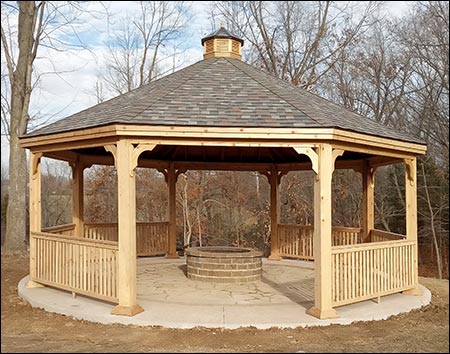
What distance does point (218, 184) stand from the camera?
22875 mm

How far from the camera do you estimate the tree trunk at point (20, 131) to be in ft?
50.3

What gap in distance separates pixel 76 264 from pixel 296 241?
21.5ft

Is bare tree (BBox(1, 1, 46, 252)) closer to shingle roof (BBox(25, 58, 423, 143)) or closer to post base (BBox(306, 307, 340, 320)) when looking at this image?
shingle roof (BBox(25, 58, 423, 143))

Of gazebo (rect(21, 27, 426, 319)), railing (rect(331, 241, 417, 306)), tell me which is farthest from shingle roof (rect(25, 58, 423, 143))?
railing (rect(331, 241, 417, 306))

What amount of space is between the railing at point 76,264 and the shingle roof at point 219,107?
1961mm

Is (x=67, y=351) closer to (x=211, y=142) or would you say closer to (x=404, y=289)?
(x=211, y=142)

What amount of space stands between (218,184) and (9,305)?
1514 centimetres

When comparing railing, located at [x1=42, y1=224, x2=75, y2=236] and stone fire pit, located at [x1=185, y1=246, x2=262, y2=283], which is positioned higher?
railing, located at [x1=42, y1=224, x2=75, y2=236]

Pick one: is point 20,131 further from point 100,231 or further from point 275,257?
point 275,257

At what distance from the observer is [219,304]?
7.95 m

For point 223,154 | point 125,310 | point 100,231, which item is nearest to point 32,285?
point 125,310

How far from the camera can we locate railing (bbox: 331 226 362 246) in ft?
38.2

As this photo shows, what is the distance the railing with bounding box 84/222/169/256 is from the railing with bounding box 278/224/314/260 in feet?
10.7

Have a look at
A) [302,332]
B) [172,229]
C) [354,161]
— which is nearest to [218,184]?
[172,229]
